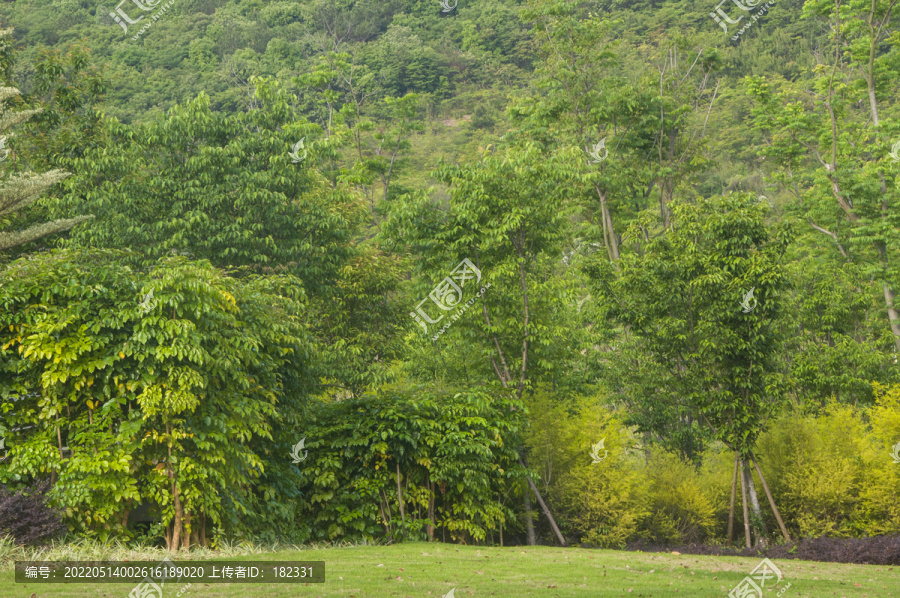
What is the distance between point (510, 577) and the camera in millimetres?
7980

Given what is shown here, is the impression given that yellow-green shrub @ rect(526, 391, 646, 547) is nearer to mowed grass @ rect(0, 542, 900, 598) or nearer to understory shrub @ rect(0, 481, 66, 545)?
mowed grass @ rect(0, 542, 900, 598)

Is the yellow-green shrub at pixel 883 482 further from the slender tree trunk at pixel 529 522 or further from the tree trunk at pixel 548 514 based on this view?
the slender tree trunk at pixel 529 522

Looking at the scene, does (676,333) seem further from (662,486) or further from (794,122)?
(794,122)

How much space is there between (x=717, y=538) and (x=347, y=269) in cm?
948

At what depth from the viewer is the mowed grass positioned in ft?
21.2

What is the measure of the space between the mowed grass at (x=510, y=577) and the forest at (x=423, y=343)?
4.32 ft

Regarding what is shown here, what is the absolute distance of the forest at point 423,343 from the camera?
8422mm

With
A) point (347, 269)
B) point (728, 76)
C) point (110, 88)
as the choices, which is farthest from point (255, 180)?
point (728, 76)

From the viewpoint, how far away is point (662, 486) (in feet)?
45.9

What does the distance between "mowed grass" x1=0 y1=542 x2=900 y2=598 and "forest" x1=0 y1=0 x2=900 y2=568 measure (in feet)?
4.32

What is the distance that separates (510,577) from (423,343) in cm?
864

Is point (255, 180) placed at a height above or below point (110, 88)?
below

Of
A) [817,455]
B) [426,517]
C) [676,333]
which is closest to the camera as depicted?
[426,517]

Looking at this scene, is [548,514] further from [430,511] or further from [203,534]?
[203,534]
